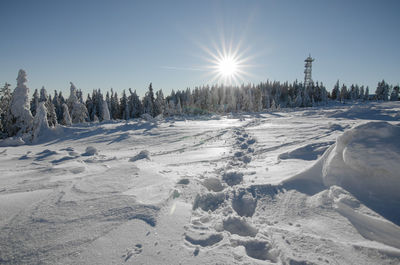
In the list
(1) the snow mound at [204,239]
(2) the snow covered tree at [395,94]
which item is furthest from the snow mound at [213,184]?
(2) the snow covered tree at [395,94]

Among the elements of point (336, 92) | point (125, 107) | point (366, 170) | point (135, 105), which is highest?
point (336, 92)

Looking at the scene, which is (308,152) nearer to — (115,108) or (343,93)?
(115,108)

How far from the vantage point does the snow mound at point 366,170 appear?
2482 millimetres

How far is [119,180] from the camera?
365 centimetres

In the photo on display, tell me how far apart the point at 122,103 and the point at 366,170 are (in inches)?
2029

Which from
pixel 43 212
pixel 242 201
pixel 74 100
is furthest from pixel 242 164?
pixel 74 100

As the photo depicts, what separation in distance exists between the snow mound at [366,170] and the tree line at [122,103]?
16.1 meters

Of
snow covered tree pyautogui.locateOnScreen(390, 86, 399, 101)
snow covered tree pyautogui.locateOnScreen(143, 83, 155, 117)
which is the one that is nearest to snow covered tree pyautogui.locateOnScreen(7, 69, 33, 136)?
snow covered tree pyautogui.locateOnScreen(143, 83, 155, 117)

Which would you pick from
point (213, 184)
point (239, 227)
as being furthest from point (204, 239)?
point (213, 184)

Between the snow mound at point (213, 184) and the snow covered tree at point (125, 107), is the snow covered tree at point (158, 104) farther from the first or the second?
A: the snow mound at point (213, 184)

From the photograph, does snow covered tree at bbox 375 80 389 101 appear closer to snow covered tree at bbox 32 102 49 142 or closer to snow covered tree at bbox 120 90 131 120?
snow covered tree at bbox 120 90 131 120

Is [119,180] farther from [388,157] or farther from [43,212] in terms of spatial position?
[388,157]

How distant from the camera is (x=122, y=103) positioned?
48.2 meters

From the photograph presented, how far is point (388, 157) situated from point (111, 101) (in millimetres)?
56560
